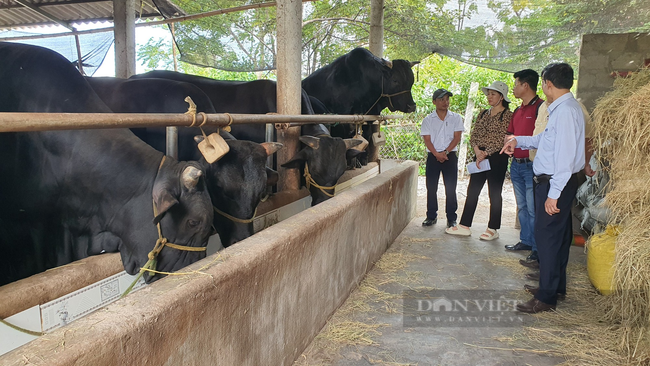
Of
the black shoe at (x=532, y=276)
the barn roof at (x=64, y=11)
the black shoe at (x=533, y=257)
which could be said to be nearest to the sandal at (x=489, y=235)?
the black shoe at (x=533, y=257)

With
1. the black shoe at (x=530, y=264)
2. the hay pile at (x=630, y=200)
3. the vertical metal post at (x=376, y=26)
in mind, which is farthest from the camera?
the vertical metal post at (x=376, y=26)

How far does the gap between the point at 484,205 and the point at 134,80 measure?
21.8 ft

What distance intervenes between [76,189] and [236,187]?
0.97 m

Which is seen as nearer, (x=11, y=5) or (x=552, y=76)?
(x=552, y=76)

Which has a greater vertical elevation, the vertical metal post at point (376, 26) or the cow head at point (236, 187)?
the vertical metal post at point (376, 26)

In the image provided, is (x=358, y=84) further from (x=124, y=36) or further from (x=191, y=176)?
(x=191, y=176)

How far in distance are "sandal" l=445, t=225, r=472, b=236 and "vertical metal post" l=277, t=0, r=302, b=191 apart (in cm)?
260

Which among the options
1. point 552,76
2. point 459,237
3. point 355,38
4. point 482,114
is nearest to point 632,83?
point 552,76

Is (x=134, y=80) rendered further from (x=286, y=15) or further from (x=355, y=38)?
(x=355, y=38)

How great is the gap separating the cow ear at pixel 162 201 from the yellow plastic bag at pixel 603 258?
133 inches

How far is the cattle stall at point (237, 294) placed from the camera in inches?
54.9

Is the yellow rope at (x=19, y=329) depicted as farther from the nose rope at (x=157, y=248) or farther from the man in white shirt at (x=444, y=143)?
the man in white shirt at (x=444, y=143)

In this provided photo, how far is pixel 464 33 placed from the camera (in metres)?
6.25

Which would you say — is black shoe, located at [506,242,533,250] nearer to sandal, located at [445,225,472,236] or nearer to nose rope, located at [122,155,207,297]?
sandal, located at [445,225,472,236]
